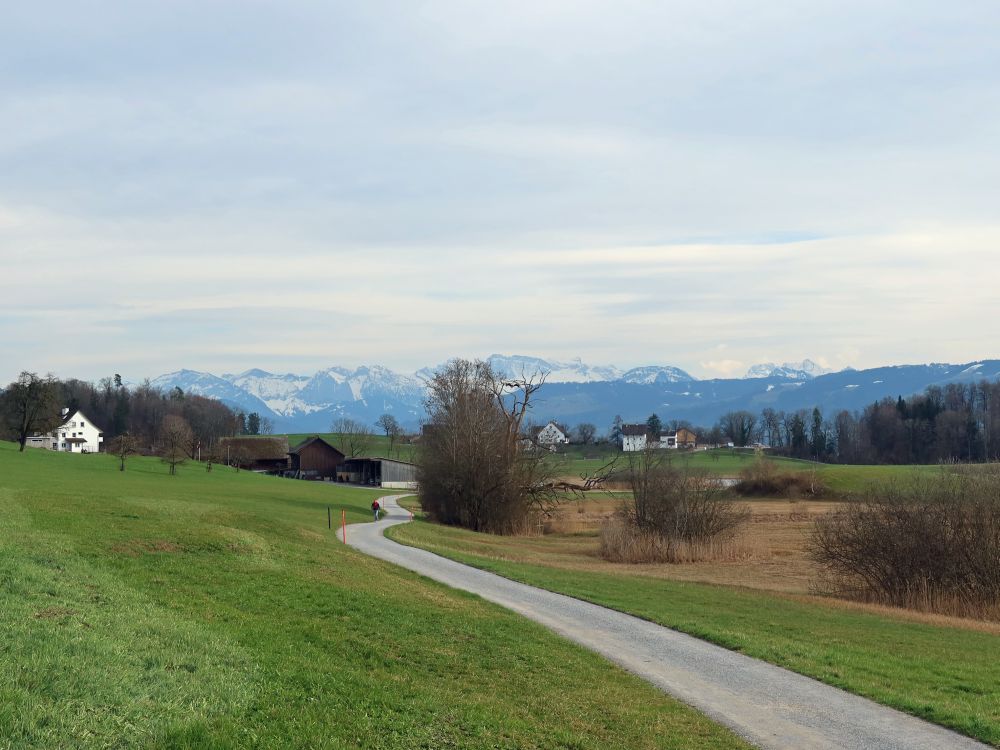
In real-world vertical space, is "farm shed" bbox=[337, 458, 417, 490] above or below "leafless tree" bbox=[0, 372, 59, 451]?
below

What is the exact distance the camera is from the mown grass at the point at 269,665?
9.34 meters

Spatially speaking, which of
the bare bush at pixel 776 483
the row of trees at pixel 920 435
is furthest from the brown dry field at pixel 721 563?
the row of trees at pixel 920 435

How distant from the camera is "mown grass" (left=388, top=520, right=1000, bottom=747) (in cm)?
1355

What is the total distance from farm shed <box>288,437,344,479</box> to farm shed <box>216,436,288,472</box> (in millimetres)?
9819

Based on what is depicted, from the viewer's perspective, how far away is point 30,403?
10912 cm

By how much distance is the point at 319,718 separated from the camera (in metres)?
10.1

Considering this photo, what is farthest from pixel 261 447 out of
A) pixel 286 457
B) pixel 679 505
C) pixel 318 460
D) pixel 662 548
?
pixel 662 548

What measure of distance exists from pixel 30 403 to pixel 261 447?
57.2 m

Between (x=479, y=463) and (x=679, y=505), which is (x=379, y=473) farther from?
(x=679, y=505)

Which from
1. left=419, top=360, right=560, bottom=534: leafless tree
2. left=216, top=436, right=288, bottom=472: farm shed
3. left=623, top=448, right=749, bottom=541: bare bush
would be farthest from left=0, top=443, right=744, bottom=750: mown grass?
left=216, top=436, right=288, bottom=472: farm shed

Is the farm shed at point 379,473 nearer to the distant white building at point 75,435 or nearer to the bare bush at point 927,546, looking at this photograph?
the distant white building at point 75,435

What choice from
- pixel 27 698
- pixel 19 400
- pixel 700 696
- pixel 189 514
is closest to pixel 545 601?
pixel 700 696

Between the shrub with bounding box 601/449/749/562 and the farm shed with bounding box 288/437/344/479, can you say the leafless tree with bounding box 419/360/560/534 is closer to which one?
the shrub with bounding box 601/449/749/562

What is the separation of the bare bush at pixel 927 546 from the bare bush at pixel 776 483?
76.6 metres
